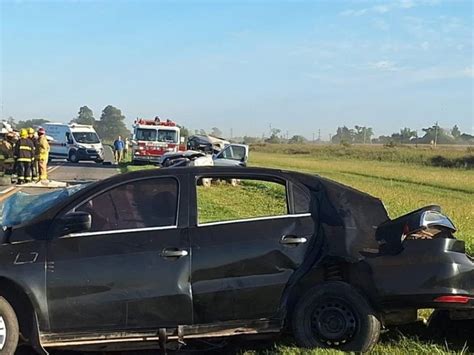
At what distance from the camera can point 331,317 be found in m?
5.20

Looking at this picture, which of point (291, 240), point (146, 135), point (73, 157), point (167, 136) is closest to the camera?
point (291, 240)

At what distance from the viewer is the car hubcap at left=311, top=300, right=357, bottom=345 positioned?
5.16 m

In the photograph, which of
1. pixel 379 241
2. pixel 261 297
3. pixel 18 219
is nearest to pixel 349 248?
pixel 379 241

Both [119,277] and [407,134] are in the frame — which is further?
[407,134]

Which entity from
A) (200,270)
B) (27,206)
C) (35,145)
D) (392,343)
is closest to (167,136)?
(35,145)

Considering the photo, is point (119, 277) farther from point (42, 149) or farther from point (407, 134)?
point (407, 134)

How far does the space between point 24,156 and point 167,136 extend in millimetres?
15720

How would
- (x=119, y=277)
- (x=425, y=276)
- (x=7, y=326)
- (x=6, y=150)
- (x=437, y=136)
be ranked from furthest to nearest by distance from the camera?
(x=437, y=136) → (x=6, y=150) → (x=425, y=276) → (x=119, y=277) → (x=7, y=326)

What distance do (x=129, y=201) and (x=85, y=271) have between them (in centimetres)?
68

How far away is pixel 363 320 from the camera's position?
16.7 feet

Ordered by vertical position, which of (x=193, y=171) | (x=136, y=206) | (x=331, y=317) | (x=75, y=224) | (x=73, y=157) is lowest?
(x=73, y=157)

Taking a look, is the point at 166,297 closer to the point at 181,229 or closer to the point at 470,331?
the point at 181,229

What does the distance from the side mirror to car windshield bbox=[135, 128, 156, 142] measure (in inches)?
1238

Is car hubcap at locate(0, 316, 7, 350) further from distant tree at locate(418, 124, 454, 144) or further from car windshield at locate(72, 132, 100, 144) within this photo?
distant tree at locate(418, 124, 454, 144)
